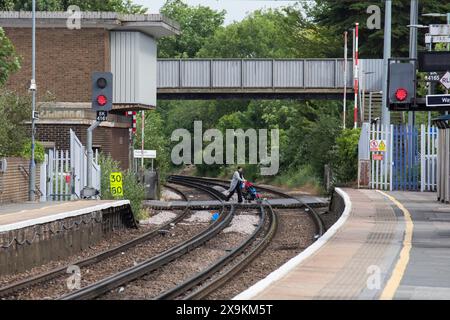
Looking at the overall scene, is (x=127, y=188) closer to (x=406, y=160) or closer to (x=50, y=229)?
(x=50, y=229)

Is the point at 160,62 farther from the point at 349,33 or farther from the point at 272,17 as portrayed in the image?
the point at 272,17

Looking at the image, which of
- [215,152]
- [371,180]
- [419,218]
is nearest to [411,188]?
[371,180]

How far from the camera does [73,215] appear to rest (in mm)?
23234

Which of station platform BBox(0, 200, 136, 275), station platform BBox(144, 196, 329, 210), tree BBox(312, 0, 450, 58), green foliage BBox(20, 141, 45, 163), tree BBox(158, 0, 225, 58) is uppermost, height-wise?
tree BBox(158, 0, 225, 58)

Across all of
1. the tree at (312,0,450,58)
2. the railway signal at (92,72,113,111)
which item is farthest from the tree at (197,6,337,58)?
the railway signal at (92,72,113,111)

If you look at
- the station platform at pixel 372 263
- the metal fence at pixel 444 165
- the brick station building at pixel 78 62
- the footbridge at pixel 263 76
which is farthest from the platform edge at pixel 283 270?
the footbridge at pixel 263 76

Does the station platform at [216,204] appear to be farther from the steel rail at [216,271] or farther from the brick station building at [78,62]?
the steel rail at [216,271]

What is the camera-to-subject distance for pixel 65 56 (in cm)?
4144

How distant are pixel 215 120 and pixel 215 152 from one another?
1042 centimetres

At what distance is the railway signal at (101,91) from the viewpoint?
25.2 m

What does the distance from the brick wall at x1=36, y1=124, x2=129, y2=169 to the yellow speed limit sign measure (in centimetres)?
739

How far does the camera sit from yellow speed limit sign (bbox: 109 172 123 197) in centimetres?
3094

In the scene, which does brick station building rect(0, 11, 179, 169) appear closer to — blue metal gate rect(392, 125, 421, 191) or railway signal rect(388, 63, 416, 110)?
blue metal gate rect(392, 125, 421, 191)

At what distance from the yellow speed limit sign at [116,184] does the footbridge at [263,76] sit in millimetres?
25161
